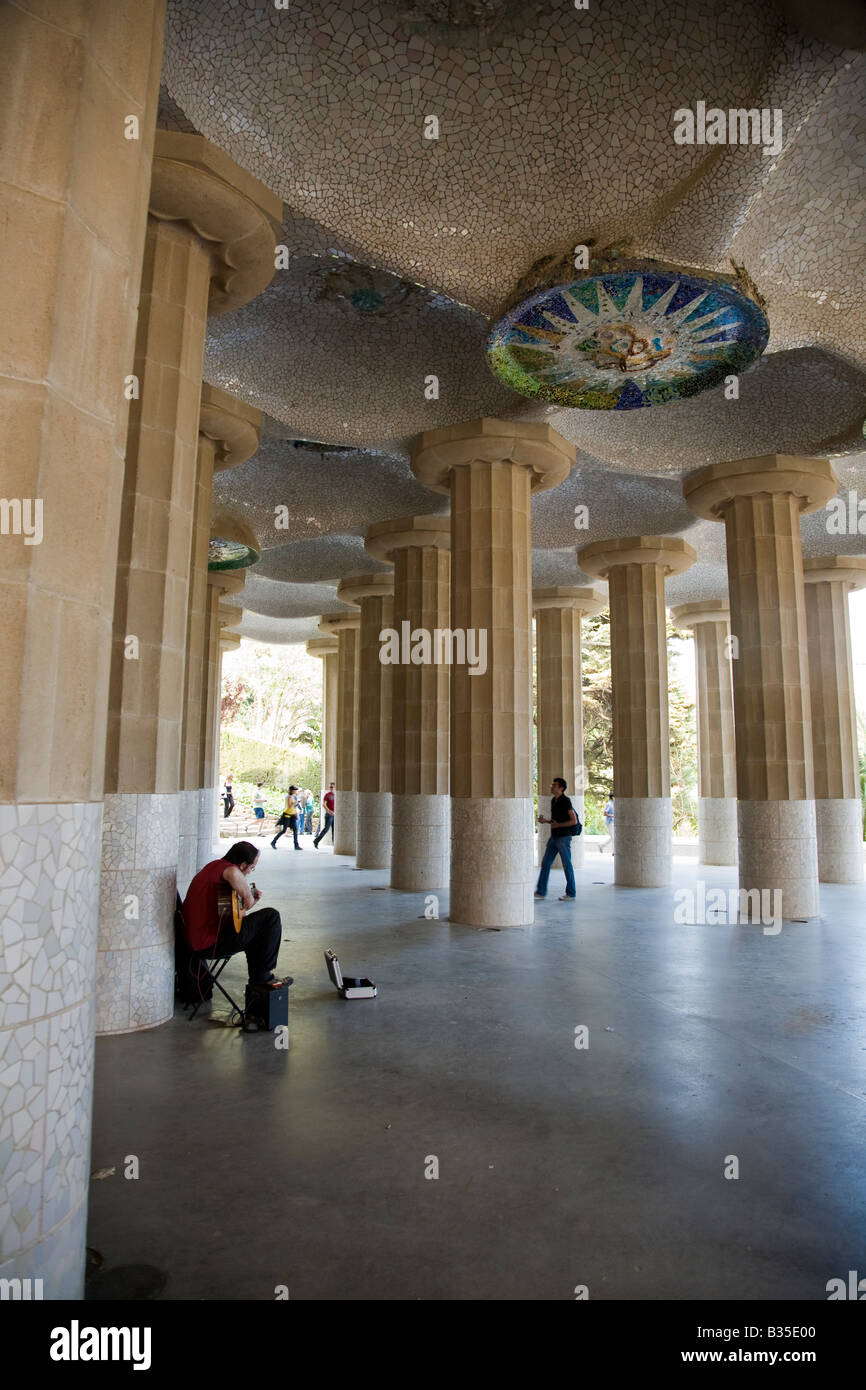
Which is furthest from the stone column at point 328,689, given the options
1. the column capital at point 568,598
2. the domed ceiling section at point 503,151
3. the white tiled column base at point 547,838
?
the domed ceiling section at point 503,151

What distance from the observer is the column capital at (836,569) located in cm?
1816

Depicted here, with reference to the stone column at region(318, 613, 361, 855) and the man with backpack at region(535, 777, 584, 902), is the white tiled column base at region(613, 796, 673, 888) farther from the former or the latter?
the stone column at region(318, 613, 361, 855)

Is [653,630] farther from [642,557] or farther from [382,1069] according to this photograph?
[382,1069]

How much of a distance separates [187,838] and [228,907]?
6.46 meters

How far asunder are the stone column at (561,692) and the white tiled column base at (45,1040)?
57.9 feet

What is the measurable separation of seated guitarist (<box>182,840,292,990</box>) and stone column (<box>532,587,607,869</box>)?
45.5 ft

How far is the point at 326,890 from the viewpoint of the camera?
1477 cm

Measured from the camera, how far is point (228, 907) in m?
6.45

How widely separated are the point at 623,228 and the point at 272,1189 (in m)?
7.72

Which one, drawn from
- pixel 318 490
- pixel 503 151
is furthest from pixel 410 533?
pixel 503 151

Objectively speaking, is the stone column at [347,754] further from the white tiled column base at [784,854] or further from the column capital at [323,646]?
the white tiled column base at [784,854]

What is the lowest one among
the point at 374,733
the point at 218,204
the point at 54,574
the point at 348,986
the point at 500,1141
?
the point at 500,1141

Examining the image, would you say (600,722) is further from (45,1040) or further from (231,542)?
(45,1040)
